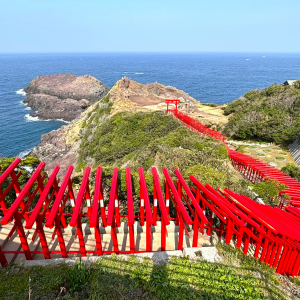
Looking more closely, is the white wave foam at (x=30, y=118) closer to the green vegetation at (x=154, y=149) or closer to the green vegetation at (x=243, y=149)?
the green vegetation at (x=154, y=149)

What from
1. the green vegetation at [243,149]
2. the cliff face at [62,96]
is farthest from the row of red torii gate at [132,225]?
the cliff face at [62,96]

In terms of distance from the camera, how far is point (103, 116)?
40.0 metres

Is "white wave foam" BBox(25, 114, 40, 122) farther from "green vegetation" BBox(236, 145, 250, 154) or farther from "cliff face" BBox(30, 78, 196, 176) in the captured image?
"green vegetation" BBox(236, 145, 250, 154)

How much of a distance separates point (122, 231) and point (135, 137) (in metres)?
20.1

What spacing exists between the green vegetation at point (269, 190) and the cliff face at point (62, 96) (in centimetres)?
5994

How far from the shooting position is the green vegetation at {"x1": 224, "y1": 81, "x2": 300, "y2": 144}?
2616 cm

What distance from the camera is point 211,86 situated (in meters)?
111

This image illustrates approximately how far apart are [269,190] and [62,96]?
3284 inches

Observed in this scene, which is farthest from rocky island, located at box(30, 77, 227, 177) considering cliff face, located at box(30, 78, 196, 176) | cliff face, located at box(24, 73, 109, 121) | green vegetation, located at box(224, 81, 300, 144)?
cliff face, located at box(24, 73, 109, 121)

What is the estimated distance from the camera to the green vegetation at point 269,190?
1393 centimetres

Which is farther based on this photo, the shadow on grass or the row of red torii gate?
the row of red torii gate

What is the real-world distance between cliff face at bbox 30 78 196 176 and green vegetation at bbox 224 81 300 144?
42.0 ft

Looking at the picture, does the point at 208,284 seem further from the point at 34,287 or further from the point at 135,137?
the point at 135,137

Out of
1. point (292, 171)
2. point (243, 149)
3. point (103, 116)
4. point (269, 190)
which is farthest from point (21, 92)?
point (269, 190)
